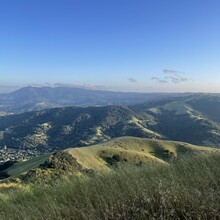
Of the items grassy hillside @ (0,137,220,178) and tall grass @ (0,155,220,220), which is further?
grassy hillside @ (0,137,220,178)

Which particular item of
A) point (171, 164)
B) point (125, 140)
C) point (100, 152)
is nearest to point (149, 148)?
point (125, 140)

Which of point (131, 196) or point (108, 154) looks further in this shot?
point (108, 154)

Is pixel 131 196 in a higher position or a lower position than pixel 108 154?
higher

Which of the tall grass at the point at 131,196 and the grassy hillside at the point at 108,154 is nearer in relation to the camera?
the tall grass at the point at 131,196

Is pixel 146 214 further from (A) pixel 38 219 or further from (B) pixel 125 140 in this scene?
(B) pixel 125 140

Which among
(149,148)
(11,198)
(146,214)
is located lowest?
(149,148)

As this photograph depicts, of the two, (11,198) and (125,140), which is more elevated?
(11,198)

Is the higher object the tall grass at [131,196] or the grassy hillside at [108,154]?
the tall grass at [131,196]

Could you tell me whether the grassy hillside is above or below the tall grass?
below
